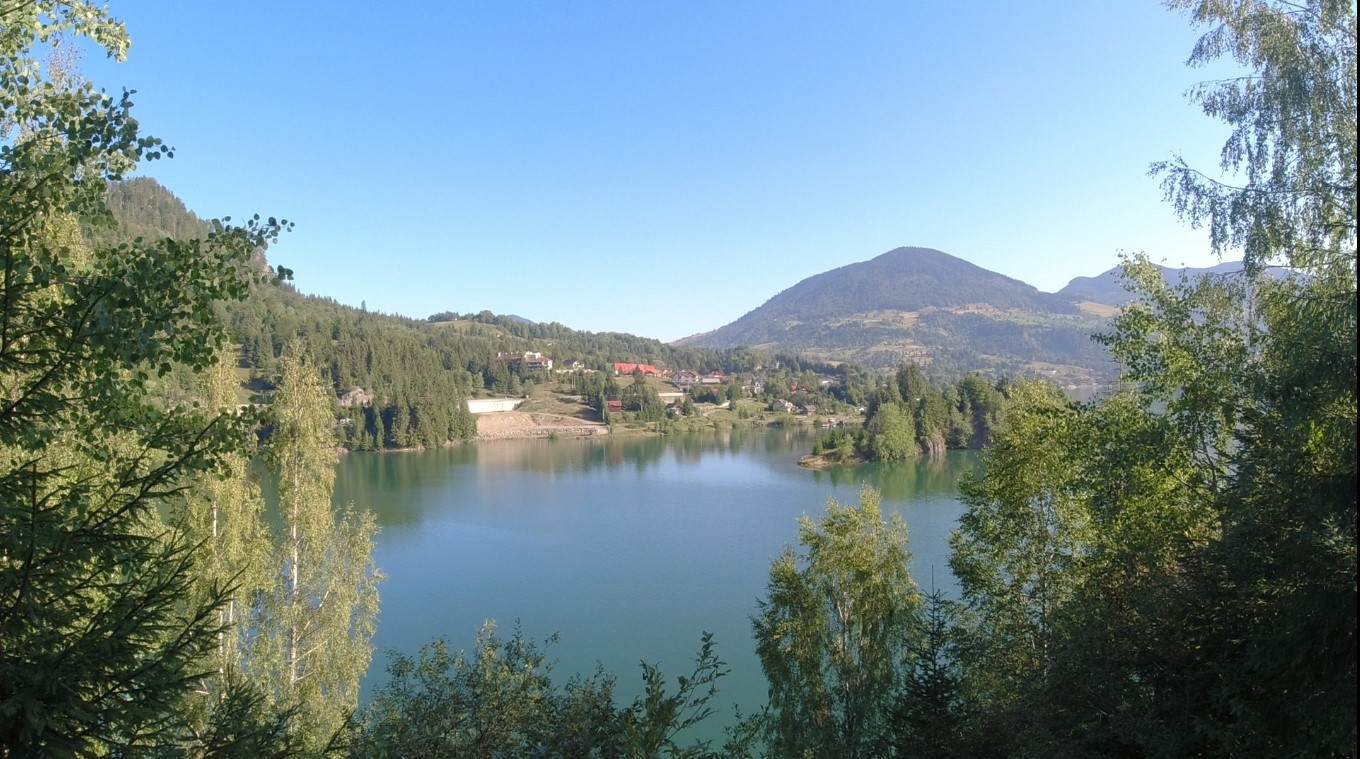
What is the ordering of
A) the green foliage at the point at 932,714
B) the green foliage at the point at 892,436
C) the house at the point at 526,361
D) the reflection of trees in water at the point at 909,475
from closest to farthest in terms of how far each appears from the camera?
1. the green foliage at the point at 932,714
2. the reflection of trees in water at the point at 909,475
3. the green foliage at the point at 892,436
4. the house at the point at 526,361

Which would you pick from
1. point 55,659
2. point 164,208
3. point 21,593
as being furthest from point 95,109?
point 164,208

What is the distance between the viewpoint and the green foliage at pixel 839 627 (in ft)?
33.9

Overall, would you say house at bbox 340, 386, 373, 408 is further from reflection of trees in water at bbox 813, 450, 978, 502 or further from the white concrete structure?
reflection of trees in water at bbox 813, 450, 978, 502

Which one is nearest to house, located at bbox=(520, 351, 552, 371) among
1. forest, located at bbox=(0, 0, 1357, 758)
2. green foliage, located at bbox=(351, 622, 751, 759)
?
forest, located at bbox=(0, 0, 1357, 758)

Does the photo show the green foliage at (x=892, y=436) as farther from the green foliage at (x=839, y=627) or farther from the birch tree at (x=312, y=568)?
the birch tree at (x=312, y=568)

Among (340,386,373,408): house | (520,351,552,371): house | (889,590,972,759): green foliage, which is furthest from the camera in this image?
(520,351,552,371): house

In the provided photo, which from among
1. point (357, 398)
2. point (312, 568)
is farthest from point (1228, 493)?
point (357, 398)

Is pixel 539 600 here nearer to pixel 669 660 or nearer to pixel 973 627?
pixel 669 660

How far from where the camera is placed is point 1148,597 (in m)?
5.70

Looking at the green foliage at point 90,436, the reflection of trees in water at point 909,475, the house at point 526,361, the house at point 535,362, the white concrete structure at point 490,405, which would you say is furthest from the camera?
the house at point 535,362

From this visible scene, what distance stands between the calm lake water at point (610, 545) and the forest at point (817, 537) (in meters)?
3.88

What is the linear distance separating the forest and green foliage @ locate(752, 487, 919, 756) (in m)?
0.05

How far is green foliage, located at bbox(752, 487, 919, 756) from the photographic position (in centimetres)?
1033

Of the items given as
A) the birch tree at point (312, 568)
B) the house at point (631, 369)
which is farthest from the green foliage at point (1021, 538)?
the house at point (631, 369)
